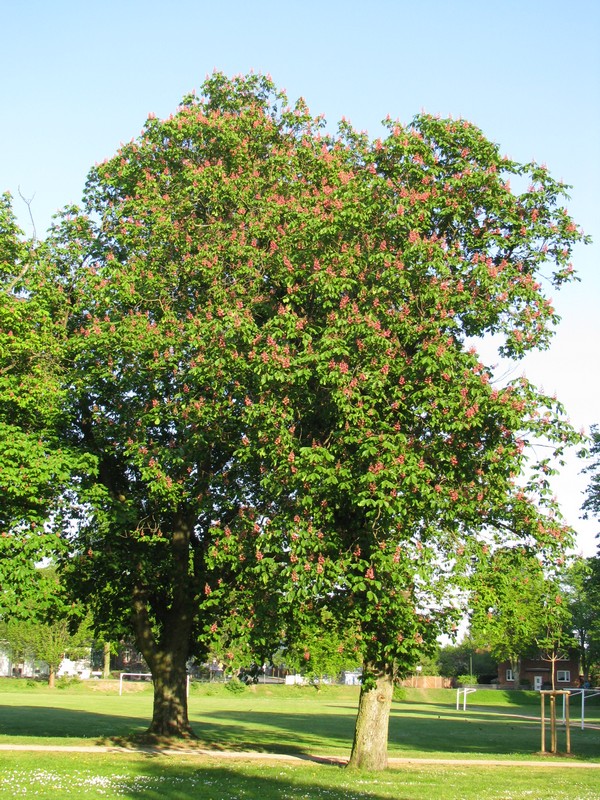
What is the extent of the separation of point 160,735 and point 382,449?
13.2m

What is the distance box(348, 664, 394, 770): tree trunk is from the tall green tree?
0.19ft

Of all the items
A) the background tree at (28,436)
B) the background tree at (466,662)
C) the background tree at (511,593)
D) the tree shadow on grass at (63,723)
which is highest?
the background tree at (28,436)

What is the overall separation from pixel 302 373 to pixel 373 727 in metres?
8.98

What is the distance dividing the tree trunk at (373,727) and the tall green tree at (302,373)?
58 mm

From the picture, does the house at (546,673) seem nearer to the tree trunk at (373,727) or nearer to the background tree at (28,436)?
the tree trunk at (373,727)

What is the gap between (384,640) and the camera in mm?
19109

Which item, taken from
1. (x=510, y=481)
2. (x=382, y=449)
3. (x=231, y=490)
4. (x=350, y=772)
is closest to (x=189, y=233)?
(x=231, y=490)

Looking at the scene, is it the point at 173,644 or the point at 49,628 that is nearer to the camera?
the point at 173,644

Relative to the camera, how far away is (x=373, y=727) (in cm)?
2083

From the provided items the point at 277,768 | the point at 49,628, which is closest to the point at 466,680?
the point at 49,628

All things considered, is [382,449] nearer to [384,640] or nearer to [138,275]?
[384,640]

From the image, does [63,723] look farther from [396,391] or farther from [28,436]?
[396,391]

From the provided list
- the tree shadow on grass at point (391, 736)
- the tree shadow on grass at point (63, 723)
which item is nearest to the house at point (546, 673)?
the tree shadow on grass at point (391, 736)

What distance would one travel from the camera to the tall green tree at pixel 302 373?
60.5 feet
